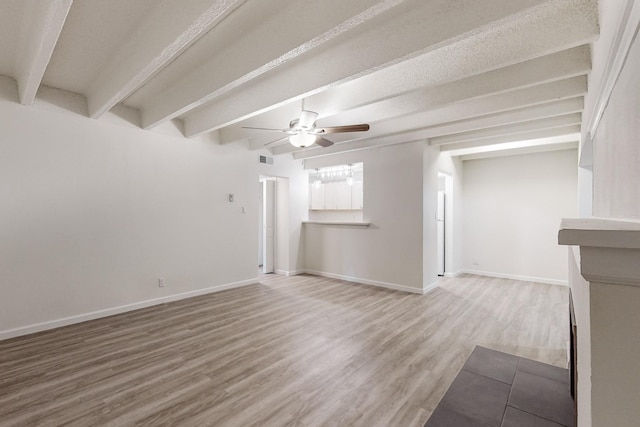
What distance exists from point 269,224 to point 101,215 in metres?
3.34

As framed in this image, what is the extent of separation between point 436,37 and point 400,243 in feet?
11.8

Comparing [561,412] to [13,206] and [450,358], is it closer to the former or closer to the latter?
[450,358]

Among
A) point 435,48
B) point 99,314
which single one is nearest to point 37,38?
point 435,48

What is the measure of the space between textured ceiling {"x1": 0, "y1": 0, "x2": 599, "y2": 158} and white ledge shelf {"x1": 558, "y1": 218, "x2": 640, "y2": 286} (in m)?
1.50

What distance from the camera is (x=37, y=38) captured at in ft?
6.89

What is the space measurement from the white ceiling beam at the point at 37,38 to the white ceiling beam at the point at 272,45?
104 cm

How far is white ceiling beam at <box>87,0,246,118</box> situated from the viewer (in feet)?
5.68

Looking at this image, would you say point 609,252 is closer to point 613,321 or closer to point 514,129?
point 613,321

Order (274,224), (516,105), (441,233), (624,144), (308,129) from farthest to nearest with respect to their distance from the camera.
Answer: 1. (274,224)
2. (441,233)
3. (308,129)
4. (516,105)
5. (624,144)

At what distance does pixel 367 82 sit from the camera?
2859 millimetres

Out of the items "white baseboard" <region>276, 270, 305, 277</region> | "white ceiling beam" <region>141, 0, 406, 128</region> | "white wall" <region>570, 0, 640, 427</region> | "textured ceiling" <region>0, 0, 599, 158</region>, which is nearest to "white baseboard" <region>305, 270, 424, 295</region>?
"white baseboard" <region>276, 270, 305, 277</region>

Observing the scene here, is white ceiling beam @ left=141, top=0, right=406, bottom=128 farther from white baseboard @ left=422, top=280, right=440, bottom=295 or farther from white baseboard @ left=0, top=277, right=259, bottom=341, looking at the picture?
white baseboard @ left=422, top=280, right=440, bottom=295

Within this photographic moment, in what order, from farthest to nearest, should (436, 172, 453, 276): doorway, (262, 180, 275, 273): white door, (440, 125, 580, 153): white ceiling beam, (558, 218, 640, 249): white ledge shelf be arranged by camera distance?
(262, 180, 275, 273): white door
(436, 172, 453, 276): doorway
(440, 125, 580, 153): white ceiling beam
(558, 218, 640, 249): white ledge shelf

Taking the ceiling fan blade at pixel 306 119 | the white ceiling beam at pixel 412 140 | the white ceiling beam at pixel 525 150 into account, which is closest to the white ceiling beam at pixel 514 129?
the white ceiling beam at pixel 412 140
